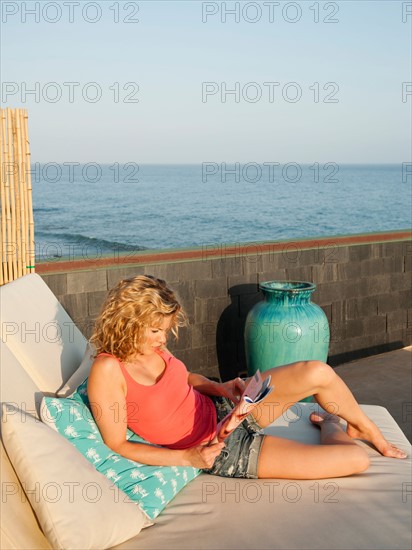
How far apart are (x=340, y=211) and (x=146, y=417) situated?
3669 cm

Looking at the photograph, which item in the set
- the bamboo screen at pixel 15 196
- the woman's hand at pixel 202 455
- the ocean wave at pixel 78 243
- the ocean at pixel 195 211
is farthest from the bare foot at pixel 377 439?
the ocean wave at pixel 78 243

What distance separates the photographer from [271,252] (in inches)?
199

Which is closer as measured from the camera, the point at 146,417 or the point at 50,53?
the point at 146,417

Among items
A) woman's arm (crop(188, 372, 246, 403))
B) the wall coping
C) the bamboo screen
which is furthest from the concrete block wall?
woman's arm (crop(188, 372, 246, 403))

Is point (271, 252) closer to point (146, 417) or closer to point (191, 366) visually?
point (191, 366)

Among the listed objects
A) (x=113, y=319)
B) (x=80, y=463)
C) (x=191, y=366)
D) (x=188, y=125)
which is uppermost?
(x=188, y=125)

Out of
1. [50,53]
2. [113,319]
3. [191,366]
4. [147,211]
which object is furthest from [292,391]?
[147,211]

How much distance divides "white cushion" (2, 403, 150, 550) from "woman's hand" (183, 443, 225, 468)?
0.31 meters

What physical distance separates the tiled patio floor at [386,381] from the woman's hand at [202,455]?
2.12m

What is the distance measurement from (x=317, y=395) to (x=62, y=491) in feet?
3.45

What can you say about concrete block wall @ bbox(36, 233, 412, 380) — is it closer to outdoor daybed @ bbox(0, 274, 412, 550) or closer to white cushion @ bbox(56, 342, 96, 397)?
white cushion @ bbox(56, 342, 96, 397)

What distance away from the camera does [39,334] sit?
8.63 ft

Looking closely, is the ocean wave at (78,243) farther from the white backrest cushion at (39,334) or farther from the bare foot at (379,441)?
the bare foot at (379,441)

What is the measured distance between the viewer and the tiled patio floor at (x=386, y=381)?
4.53 m
